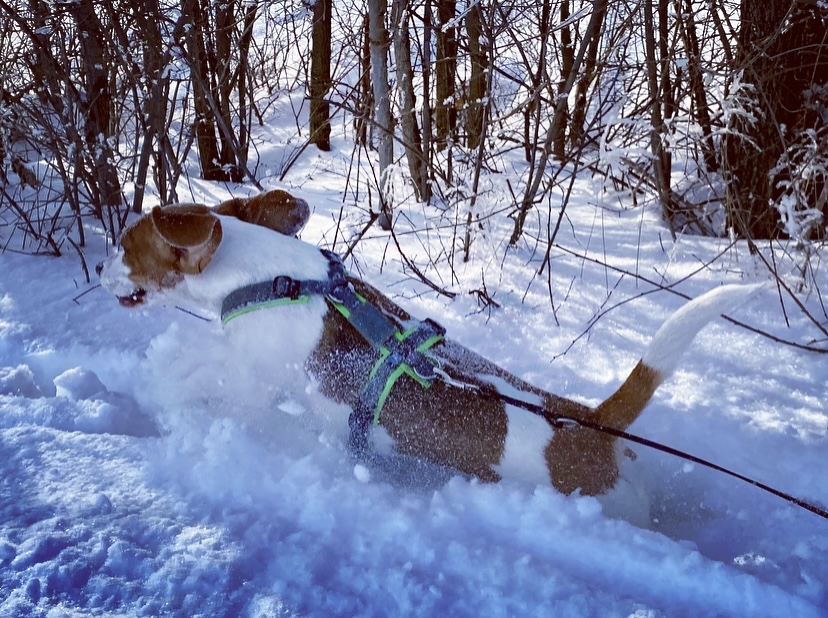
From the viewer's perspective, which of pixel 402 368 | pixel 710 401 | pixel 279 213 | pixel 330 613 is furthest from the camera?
pixel 710 401

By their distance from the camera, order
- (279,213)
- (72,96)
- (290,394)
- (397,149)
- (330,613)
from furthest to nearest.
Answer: (397,149) < (72,96) < (279,213) < (290,394) < (330,613)

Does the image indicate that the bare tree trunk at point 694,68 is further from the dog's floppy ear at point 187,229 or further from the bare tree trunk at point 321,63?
the bare tree trunk at point 321,63

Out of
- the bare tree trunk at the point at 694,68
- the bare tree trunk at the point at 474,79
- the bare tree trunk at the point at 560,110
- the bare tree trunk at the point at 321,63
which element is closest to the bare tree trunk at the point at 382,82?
the bare tree trunk at the point at 474,79

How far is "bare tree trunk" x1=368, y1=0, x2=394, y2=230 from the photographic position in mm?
3891

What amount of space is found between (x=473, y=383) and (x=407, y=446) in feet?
0.93

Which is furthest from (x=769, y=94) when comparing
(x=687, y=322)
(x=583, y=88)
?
(x=687, y=322)

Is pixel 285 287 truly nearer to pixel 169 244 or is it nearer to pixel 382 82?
pixel 169 244

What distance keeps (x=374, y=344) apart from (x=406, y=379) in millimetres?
143

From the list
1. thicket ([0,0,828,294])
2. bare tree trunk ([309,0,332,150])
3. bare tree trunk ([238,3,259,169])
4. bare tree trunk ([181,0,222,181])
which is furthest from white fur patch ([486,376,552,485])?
bare tree trunk ([309,0,332,150])

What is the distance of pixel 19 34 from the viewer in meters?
3.95

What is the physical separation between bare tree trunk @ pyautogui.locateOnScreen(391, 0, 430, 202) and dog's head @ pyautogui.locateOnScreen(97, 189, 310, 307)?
1.69 meters

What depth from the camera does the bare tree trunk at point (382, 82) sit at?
12.8 ft

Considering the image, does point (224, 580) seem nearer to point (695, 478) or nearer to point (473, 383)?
point (473, 383)

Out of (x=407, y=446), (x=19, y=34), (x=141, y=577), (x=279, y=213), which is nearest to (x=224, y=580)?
(x=141, y=577)
